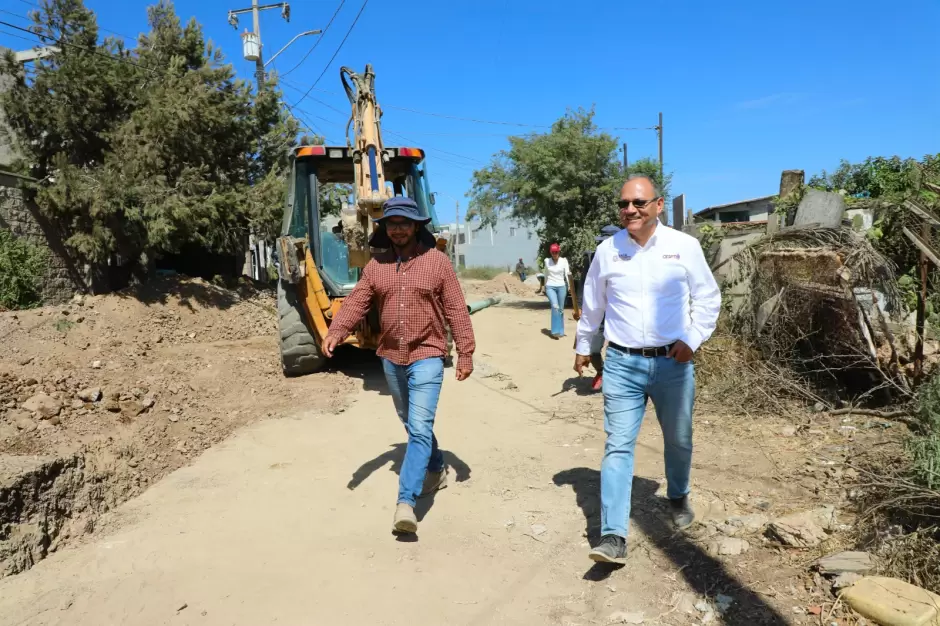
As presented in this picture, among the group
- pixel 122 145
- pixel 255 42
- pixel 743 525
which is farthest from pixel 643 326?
pixel 255 42

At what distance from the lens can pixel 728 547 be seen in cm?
334

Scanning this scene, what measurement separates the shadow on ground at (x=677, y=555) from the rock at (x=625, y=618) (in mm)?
310

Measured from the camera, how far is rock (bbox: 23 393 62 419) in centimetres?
548

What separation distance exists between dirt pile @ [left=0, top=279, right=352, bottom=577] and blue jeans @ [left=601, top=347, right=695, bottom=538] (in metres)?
2.99

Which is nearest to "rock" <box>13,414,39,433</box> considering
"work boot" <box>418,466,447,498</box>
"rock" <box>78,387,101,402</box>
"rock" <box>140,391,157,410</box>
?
"rock" <box>78,387,101,402</box>

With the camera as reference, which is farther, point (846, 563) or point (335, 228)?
point (335, 228)

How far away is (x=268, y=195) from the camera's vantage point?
1362cm

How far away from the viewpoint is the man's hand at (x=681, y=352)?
3.26m

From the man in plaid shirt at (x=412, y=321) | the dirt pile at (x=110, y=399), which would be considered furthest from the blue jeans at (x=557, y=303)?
the man in plaid shirt at (x=412, y=321)

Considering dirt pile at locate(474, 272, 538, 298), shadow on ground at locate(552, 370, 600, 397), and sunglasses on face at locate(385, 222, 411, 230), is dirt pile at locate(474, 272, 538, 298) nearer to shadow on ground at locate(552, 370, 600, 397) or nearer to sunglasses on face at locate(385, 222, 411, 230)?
shadow on ground at locate(552, 370, 600, 397)

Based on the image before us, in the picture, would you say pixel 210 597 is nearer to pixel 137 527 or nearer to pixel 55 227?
pixel 137 527

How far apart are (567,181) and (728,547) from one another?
43.7 ft

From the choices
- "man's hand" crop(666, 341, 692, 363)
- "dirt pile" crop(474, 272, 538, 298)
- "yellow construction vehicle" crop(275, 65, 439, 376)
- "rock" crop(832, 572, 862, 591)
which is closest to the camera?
"rock" crop(832, 572, 862, 591)

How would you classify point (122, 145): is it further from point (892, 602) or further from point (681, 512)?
point (892, 602)
